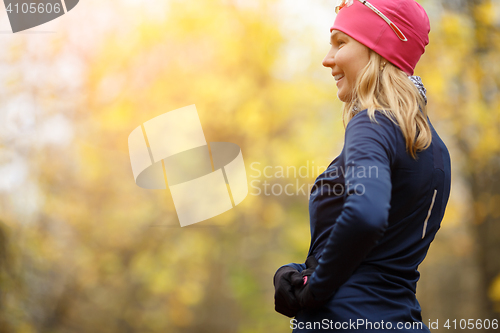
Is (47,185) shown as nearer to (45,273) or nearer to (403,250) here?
(45,273)

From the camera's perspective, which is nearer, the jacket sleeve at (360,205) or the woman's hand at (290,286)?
the jacket sleeve at (360,205)

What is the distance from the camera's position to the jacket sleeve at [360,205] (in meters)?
0.67

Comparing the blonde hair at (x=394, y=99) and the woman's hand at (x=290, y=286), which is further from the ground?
the blonde hair at (x=394, y=99)

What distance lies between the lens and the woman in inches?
27.3

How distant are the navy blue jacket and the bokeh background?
7.84 feet

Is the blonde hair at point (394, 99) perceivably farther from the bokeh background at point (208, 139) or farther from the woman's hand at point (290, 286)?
the bokeh background at point (208, 139)

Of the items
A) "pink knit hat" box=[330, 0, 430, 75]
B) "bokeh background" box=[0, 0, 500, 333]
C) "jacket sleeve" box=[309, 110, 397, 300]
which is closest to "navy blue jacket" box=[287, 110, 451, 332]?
"jacket sleeve" box=[309, 110, 397, 300]

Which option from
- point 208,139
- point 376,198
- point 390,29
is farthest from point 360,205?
point 208,139

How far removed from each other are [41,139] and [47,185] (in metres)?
0.41

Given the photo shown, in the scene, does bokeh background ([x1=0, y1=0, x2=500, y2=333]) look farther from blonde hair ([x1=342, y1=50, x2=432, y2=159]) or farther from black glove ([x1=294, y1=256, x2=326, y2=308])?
black glove ([x1=294, y1=256, x2=326, y2=308])

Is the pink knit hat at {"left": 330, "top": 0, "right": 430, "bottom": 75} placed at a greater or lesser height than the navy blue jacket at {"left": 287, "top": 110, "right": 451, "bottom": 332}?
greater

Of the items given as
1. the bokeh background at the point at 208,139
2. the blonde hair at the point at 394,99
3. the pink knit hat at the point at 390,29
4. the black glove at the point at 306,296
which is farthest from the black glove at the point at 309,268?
the bokeh background at the point at 208,139

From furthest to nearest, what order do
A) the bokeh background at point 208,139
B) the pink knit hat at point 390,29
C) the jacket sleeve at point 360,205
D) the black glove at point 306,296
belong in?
the bokeh background at point 208,139 < the pink knit hat at point 390,29 < the black glove at point 306,296 < the jacket sleeve at point 360,205

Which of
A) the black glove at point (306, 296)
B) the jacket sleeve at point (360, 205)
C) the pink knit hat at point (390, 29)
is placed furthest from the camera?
the pink knit hat at point (390, 29)
